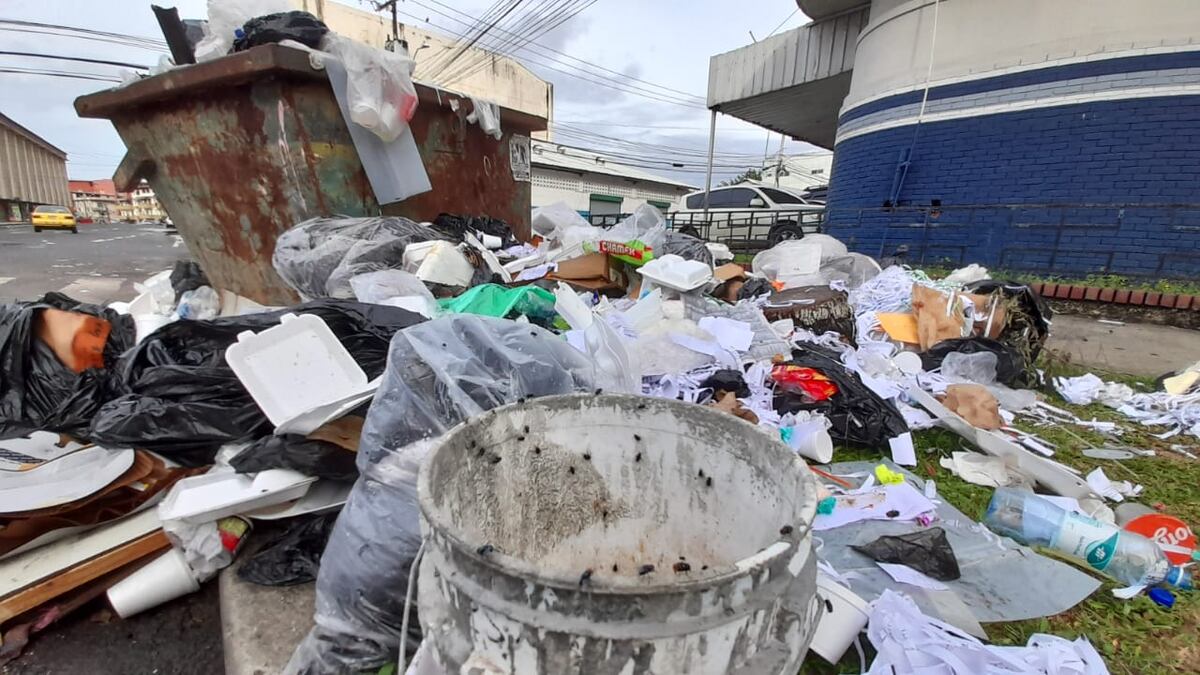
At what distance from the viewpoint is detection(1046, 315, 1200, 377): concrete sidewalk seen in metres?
3.54

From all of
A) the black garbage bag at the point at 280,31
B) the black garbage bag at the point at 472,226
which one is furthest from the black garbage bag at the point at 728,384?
the black garbage bag at the point at 280,31

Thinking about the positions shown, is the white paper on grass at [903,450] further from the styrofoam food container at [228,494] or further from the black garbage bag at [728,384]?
the styrofoam food container at [228,494]

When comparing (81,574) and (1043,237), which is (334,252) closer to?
(81,574)

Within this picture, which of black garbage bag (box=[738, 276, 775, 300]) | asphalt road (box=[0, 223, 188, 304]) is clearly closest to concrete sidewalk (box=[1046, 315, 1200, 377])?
black garbage bag (box=[738, 276, 775, 300])

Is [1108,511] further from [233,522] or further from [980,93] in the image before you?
[980,93]

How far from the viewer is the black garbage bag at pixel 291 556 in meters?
1.45

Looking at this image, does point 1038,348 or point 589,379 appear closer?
point 589,379

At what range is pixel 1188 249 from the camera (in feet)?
17.2

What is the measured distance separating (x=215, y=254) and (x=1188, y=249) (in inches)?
339

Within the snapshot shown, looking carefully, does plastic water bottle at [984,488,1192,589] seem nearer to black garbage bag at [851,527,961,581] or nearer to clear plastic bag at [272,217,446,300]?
black garbage bag at [851,527,961,581]

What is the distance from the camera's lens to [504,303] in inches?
104

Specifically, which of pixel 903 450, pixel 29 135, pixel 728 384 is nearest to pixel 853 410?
pixel 903 450

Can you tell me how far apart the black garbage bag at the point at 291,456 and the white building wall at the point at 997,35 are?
7.97 m

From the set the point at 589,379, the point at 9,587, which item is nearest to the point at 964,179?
the point at 589,379
